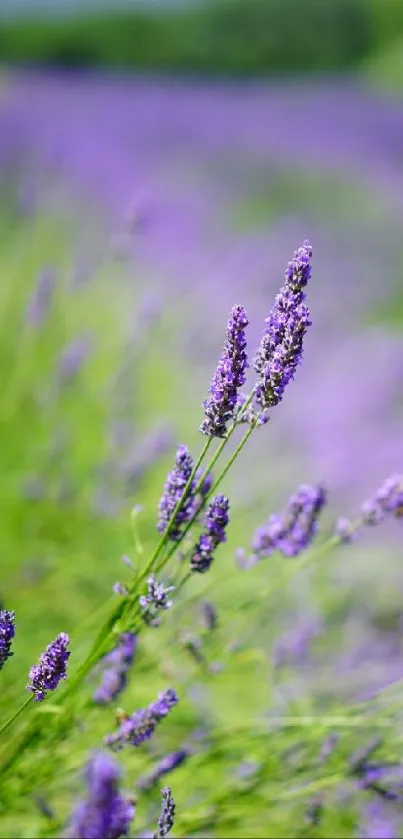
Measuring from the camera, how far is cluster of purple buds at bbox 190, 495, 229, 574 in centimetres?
46

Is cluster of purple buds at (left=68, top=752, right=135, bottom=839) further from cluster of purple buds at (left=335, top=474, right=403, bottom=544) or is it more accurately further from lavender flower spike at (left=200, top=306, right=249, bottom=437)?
cluster of purple buds at (left=335, top=474, right=403, bottom=544)

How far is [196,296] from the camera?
1.95 meters

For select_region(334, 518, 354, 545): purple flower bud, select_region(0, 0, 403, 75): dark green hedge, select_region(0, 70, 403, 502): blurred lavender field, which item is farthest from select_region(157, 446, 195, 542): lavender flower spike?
select_region(0, 0, 403, 75): dark green hedge

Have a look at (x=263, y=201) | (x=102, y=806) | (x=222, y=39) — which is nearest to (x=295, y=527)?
(x=102, y=806)

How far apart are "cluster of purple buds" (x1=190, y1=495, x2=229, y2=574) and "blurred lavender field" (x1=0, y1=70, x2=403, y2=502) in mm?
836

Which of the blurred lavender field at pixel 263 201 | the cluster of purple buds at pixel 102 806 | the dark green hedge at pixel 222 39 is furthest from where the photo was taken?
the dark green hedge at pixel 222 39

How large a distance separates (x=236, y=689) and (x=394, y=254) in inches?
75.8

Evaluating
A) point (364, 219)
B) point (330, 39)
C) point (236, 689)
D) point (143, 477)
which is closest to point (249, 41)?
point (330, 39)

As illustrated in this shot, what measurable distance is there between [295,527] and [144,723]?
181mm

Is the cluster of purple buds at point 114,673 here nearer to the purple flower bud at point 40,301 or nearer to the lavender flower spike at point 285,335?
the lavender flower spike at point 285,335

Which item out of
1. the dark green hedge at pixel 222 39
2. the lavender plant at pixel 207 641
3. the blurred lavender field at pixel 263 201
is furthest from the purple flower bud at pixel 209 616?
the dark green hedge at pixel 222 39

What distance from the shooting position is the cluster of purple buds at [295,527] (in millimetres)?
581

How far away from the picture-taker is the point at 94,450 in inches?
58.7

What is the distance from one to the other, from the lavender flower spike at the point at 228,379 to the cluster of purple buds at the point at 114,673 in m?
0.23
